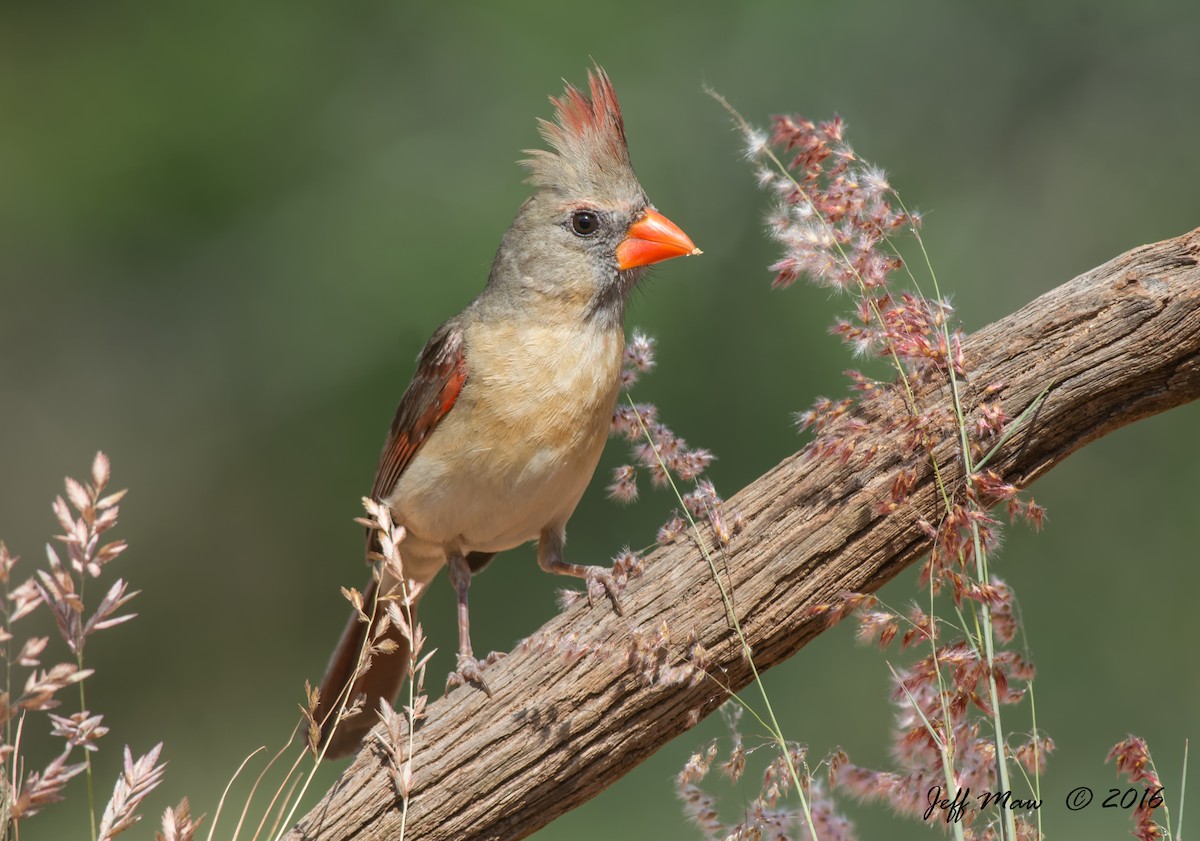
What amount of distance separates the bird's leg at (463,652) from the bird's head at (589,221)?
709 mm

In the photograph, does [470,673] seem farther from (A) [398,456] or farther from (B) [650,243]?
(B) [650,243]

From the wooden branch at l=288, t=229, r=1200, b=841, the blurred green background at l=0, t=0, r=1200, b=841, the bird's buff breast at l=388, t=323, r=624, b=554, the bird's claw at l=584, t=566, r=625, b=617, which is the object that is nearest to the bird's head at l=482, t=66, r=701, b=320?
the bird's buff breast at l=388, t=323, r=624, b=554

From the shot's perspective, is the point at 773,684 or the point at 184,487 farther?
the point at 184,487

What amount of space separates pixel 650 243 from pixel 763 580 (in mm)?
1012

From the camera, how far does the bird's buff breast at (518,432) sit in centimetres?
298

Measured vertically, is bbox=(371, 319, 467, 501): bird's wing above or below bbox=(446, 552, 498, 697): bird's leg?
above

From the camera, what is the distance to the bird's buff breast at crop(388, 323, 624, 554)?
2982 millimetres

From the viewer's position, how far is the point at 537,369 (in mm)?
3018

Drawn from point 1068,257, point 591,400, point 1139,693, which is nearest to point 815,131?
point 591,400

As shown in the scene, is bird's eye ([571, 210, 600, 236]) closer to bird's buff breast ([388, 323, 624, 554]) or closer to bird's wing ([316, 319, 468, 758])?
bird's buff breast ([388, 323, 624, 554])

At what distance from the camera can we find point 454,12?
6645 mm

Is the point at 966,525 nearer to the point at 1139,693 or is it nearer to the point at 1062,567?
the point at 1139,693

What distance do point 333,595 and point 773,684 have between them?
7.66 feet

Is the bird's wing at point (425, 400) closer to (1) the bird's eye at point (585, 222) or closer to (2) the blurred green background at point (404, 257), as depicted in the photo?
(1) the bird's eye at point (585, 222)
